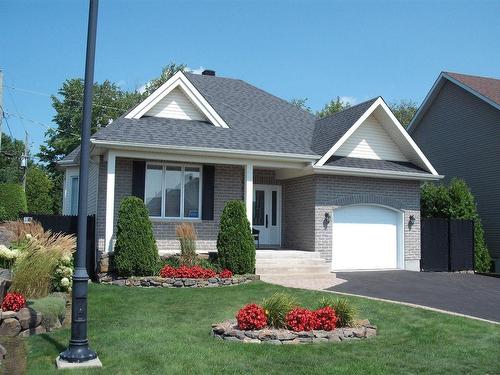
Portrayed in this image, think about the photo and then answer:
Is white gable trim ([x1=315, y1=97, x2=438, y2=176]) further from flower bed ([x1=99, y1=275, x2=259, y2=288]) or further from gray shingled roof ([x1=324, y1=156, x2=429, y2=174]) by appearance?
flower bed ([x1=99, y1=275, x2=259, y2=288])

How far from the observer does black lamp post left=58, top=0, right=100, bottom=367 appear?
676cm

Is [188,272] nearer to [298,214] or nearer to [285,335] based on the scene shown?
[298,214]

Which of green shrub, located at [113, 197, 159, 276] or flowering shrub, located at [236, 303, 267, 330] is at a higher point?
green shrub, located at [113, 197, 159, 276]

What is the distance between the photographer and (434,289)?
14266mm

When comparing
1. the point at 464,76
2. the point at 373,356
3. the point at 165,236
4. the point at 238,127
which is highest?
the point at 464,76

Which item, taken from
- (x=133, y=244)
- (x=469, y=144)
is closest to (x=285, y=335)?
(x=133, y=244)

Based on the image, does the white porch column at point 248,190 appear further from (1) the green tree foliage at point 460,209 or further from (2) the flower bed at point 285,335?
(2) the flower bed at point 285,335

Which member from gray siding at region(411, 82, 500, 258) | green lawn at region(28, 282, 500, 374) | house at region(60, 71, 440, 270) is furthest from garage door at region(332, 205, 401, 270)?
green lawn at region(28, 282, 500, 374)

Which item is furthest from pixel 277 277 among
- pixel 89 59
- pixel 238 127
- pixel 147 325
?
pixel 89 59

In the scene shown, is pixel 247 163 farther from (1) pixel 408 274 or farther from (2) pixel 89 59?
(2) pixel 89 59

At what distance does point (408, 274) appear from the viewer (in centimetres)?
1738

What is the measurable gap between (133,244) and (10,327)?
19.1ft

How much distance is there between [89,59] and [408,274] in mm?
13217

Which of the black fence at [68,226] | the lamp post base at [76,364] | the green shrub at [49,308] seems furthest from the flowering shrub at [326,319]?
the black fence at [68,226]
